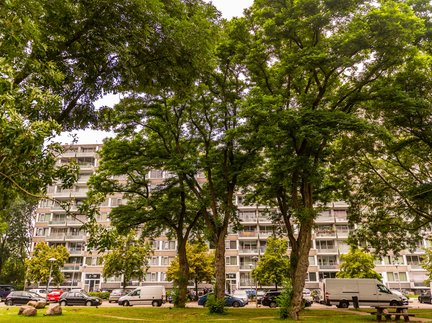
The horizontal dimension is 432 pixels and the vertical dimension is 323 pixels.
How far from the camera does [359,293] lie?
98.4ft

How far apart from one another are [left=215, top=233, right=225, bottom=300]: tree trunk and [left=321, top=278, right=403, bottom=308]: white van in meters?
13.6

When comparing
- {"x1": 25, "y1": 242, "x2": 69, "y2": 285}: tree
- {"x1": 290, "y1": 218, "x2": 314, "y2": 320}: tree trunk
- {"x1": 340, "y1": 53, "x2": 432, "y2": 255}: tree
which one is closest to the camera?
{"x1": 340, "y1": 53, "x2": 432, "y2": 255}: tree

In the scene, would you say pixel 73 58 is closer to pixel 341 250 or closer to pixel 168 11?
pixel 168 11

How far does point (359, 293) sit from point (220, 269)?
15.3 meters

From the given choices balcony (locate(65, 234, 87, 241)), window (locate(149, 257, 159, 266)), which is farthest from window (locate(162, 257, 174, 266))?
balcony (locate(65, 234, 87, 241))

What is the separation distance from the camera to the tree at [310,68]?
15.2 m

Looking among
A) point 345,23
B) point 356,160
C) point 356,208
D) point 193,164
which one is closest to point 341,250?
point 356,208

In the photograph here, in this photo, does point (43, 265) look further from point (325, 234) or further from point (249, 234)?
point (325, 234)

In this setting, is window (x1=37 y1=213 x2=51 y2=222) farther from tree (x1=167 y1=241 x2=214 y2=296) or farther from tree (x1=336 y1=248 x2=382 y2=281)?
tree (x1=336 y1=248 x2=382 y2=281)

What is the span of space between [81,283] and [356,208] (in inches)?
1986

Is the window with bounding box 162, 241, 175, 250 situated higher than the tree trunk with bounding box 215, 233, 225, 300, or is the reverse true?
the window with bounding box 162, 241, 175, 250

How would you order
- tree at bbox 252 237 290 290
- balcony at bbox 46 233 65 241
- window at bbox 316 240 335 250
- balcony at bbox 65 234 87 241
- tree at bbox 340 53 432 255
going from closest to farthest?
tree at bbox 340 53 432 255 → tree at bbox 252 237 290 290 → window at bbox 316 240 335 250 → balcony at bbox 65 234 87 241 → balcony at bbox 46 233 65 241

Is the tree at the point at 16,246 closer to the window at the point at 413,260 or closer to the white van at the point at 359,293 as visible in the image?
the white van at the point at 359,293

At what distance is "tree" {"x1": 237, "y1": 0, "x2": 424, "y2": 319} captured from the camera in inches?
599
